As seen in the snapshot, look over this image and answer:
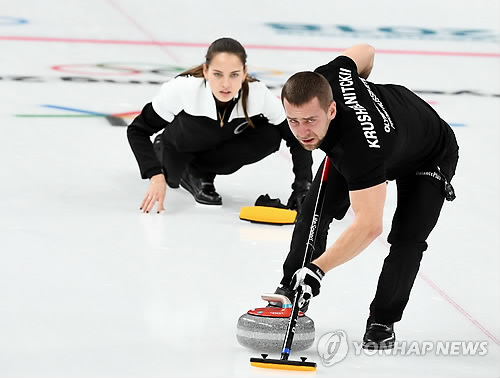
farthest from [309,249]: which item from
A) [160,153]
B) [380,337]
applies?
[160,153]

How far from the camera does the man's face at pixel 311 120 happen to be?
3148 millimetres

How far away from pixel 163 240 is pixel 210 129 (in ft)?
2.28

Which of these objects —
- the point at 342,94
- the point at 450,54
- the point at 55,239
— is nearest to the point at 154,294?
the point at 55,239

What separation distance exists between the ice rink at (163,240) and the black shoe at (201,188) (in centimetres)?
5

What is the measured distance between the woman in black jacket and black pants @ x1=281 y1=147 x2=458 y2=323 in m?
1.26

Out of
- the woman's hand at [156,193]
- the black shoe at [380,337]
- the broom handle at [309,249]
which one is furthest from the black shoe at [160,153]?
the black shoe at [380,337]

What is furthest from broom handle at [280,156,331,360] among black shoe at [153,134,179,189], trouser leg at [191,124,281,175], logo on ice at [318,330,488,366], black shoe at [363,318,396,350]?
black shoe at [153,134,179,189]

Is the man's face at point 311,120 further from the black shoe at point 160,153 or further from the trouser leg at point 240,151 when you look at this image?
the black shoe at point 160,153

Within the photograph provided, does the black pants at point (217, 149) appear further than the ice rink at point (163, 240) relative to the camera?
Yes

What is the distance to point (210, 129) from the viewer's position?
5.15 m

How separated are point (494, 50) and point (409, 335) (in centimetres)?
620

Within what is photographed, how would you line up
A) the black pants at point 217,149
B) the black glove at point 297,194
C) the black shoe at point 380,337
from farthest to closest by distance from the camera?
the black pants at point 217,149
the black glove at point 297,194
the black shoe at point 380,337

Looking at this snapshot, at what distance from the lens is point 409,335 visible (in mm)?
3783

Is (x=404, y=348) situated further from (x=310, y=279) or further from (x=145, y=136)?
(x=145, y=136)
